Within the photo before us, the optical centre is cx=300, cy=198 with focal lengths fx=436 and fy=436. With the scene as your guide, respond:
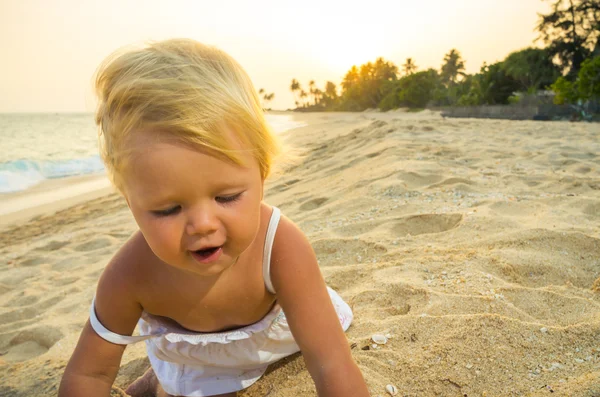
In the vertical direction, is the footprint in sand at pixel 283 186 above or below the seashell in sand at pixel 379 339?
below

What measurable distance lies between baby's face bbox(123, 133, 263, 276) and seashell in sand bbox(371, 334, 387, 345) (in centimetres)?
79

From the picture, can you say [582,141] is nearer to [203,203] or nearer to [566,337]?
[566,337]

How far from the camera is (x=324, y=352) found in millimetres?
1310

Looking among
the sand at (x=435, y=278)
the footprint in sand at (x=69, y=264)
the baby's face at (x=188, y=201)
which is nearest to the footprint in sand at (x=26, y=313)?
the sand at (x=435, y=278)

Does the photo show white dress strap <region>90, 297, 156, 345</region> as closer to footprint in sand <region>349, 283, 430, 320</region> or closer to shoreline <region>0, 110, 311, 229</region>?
footprint in sand <region>349, 283, 430, 320</region>

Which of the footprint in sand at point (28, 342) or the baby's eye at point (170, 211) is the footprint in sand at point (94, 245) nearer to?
the footprint in sand at point (28, 342)

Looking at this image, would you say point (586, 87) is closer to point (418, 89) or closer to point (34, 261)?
point (34, 261)

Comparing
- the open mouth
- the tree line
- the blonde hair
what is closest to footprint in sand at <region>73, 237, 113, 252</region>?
the blonde hair

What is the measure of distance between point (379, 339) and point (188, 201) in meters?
0.99

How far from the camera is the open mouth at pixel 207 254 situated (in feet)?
3.74

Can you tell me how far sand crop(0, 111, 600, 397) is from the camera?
1.49m

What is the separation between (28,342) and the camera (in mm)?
2438

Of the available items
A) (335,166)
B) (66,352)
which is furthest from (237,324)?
(335,166)

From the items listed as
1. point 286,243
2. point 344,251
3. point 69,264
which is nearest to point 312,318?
point 286,243
